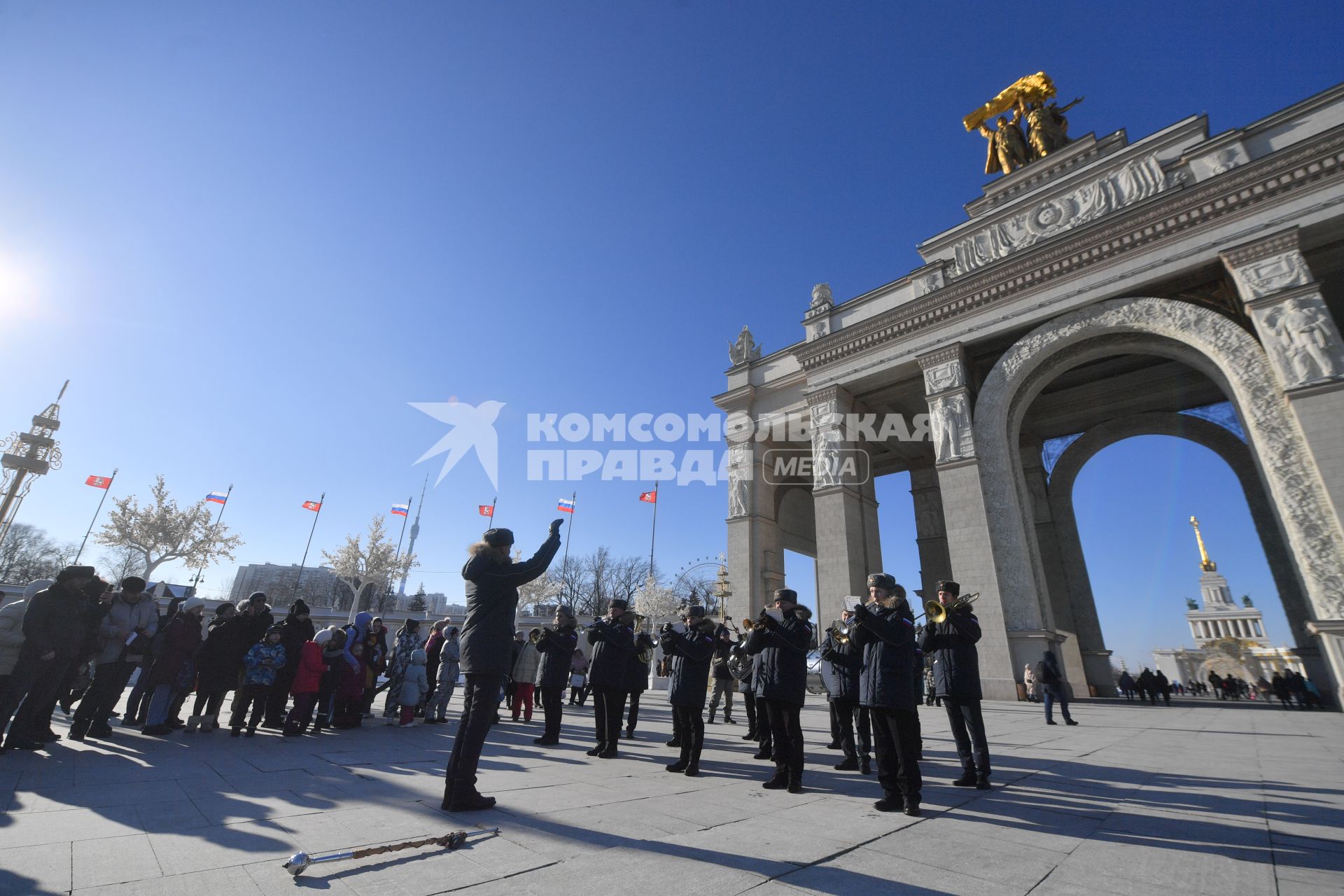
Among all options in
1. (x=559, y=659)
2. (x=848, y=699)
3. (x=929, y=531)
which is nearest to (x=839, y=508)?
(x=929, y=531)

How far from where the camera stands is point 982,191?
21.5m

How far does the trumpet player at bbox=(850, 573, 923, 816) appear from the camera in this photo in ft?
13.3

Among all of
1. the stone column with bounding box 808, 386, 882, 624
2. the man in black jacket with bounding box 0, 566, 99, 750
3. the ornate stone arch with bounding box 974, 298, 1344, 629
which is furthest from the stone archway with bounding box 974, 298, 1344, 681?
the man in black jacket with bounding box 0, 566, 99, 750

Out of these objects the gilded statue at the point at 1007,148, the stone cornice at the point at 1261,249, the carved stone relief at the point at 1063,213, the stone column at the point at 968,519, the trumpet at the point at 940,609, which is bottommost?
the trumpet at the point at 940,609

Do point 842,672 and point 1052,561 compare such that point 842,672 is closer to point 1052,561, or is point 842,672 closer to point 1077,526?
point 1052,561

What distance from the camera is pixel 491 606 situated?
407cm

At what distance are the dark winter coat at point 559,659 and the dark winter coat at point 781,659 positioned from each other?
3479mm

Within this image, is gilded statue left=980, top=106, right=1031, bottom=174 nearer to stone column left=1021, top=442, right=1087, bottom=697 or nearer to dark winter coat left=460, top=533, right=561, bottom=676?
stone column left=1021, top=442, right=1087, bottom=697

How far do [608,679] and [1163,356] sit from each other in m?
19.7

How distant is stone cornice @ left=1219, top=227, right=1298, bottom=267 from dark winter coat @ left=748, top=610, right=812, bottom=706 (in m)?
18.0

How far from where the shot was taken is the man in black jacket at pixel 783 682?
4758mm

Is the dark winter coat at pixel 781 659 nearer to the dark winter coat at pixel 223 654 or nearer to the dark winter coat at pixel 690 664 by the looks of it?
the dark winter coat at pixel 690 664

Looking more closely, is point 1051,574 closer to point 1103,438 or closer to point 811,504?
point 1103,438

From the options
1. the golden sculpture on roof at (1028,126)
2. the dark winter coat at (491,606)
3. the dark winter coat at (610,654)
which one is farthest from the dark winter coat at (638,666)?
the golden sculpture on roof at (1028,126)
